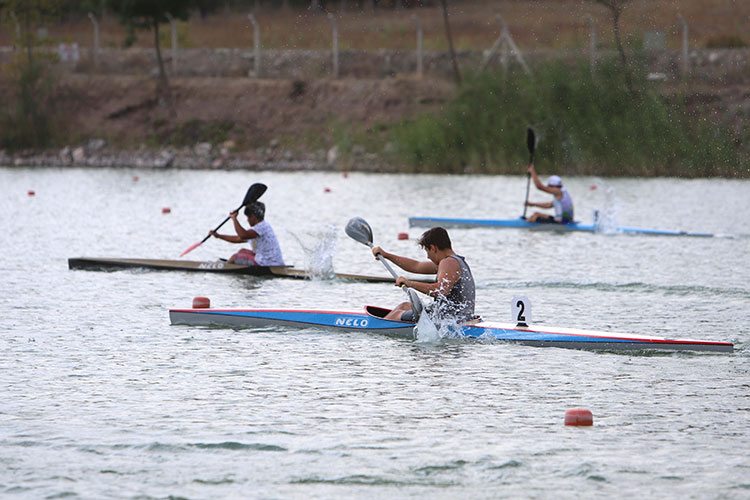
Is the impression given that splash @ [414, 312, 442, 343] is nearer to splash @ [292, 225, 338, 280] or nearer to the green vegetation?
splash @ [292, 225, 338, 280]

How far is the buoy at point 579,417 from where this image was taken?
932 cm

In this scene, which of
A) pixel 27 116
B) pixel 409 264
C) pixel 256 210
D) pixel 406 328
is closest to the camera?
pixel 406 328

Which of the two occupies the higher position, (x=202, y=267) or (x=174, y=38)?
(x=174, y=38)

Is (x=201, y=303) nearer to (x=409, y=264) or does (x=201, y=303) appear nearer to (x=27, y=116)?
(x=409, y=264)

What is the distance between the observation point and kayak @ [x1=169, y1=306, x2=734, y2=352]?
1192 centimetres

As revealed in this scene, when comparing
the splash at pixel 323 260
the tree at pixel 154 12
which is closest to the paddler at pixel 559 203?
the splash at pixel 323 260

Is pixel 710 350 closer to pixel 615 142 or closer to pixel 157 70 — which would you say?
pixel 615 142

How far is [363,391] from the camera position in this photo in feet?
34.6

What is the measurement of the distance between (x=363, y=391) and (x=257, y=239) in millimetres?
7376

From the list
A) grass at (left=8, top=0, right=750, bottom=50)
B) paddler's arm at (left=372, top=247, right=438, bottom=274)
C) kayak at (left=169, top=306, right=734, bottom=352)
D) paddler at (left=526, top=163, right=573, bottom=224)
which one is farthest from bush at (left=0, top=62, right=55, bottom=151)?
paddler's arm at (left=372, top=247, right=438, bottom=274)

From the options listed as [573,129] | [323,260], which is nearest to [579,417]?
[323,260]

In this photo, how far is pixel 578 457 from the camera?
846cm

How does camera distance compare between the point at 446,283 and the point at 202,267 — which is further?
the point at 202,267

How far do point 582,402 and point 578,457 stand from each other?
5.61 ft
